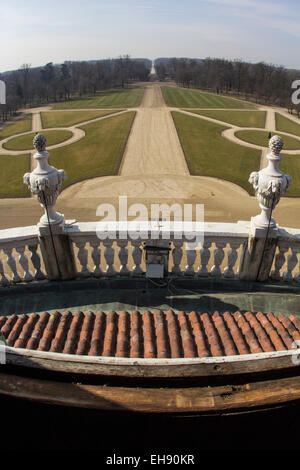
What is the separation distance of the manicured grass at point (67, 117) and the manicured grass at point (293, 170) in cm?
4609

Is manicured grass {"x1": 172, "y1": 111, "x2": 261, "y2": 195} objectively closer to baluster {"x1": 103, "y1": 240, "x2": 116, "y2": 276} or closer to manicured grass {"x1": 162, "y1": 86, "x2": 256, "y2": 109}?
manicured grass {"x1": 162, "y1": 86, "x2": 256, "y2": 109}

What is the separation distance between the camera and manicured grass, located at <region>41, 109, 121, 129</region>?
233 ft

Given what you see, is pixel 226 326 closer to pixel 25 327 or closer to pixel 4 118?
pixel 25 327

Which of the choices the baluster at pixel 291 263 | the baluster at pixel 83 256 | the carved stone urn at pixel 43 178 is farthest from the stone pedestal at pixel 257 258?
the carved stone urn at pixel 43 178

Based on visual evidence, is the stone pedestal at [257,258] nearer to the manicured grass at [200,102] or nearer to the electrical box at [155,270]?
the electrical box at [155,270]

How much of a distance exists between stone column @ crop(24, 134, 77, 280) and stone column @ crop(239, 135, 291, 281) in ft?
14.7

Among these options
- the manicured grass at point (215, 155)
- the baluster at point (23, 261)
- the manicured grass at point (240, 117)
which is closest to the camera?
the baluster at point (23, 261)

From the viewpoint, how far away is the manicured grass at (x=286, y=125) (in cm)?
6212

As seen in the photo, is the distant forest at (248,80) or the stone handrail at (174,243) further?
the distant forest at (248,80)

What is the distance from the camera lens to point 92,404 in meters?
3.32

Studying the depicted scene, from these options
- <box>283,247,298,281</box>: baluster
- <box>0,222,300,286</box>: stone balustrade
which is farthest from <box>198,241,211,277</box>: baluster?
<box>283,247,298,281</box>: baluster

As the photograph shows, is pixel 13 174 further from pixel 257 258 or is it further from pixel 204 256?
pixel 257 258

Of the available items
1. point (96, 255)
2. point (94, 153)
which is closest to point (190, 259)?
point (96, 255)
